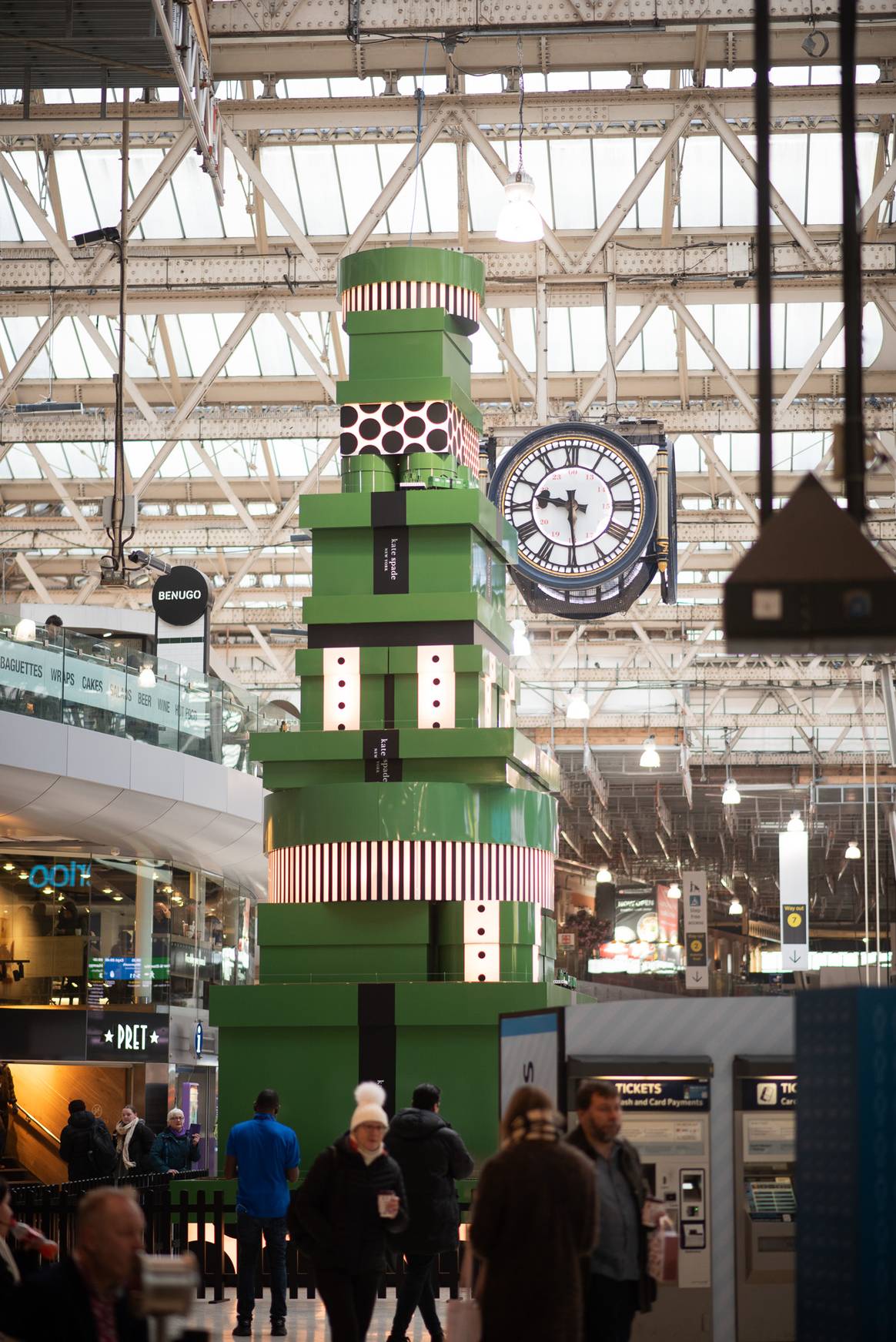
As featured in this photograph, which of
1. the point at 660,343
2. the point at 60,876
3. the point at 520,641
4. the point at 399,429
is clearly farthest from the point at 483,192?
the point at 60,876

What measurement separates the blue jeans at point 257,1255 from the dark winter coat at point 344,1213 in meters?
3.06

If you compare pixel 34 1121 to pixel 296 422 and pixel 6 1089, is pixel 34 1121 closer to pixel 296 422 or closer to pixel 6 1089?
pixel 6 1089

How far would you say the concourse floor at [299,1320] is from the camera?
10.8m

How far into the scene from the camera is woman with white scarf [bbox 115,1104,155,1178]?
56.4 ft

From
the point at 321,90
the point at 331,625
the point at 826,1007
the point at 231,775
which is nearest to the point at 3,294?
the point at 321,90

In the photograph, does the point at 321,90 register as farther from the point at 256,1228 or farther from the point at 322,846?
the point at 256,1228

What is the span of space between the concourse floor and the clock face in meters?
6.62

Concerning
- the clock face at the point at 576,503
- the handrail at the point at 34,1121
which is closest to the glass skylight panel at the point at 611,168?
the clock face at the point at 576,503

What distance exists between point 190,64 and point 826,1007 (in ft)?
39.5

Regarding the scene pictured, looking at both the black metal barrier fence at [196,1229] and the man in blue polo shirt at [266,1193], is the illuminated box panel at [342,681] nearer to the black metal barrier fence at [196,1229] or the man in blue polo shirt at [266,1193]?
the black metal barrier fence at [196,1229]

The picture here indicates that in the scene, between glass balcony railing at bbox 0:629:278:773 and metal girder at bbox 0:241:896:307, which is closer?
glass balcony railing at bbox 0:629:278:773

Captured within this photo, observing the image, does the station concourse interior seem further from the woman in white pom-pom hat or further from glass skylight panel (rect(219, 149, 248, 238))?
the woman in white pom-pom hat

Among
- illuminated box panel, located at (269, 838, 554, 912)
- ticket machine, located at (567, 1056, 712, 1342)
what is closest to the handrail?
illuminated box panel, located at (269, 838, 554, 912)

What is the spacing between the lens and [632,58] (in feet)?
60.1
